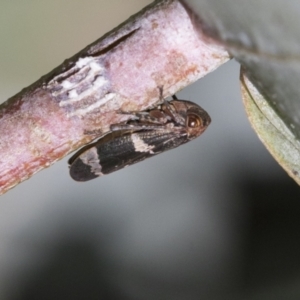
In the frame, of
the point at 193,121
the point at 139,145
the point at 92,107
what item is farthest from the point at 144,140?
the point at 92,107

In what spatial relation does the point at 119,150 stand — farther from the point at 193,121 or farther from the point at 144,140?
the point at 193,121

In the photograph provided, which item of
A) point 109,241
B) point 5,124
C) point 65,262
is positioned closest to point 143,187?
point 109,241

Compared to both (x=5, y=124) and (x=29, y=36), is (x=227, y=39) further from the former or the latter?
(x=29, y=36)

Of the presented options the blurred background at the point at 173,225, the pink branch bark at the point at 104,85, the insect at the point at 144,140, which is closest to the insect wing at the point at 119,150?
the insect at the point at 144,140

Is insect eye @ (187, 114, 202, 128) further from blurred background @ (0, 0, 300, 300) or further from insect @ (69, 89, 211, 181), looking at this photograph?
blurred background @ (0, 0, 300, 300)

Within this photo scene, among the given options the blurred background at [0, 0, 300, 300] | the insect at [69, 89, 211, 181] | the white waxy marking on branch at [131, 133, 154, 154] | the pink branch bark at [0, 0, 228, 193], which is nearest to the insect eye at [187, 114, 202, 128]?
the insect at [69, 89, 211, 181]

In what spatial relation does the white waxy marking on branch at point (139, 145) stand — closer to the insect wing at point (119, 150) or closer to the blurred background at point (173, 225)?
the insect wing at point (119, 150)
